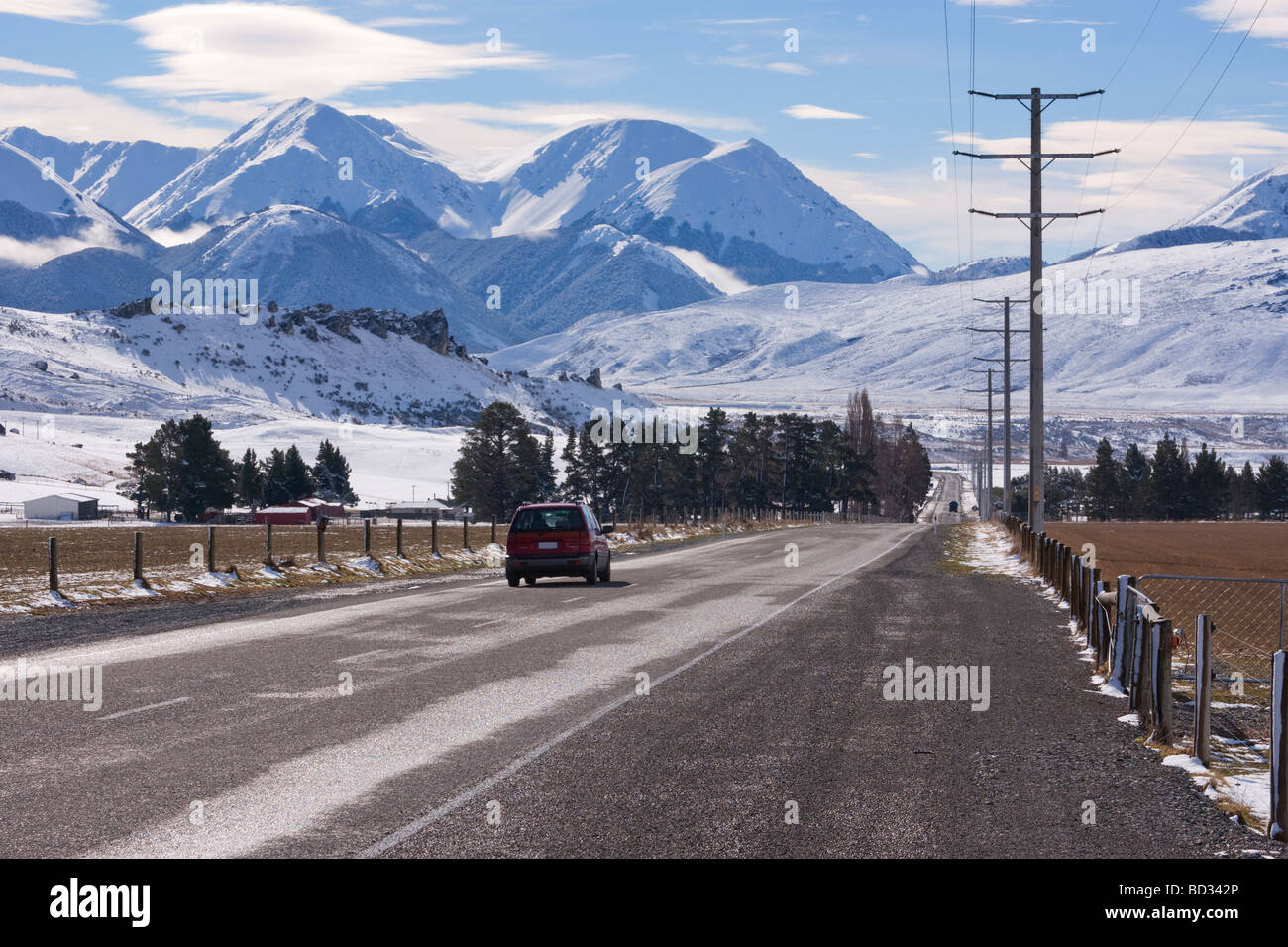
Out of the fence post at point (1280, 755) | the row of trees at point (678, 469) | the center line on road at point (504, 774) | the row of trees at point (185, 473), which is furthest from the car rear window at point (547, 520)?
the row of trees at point (185, 473)


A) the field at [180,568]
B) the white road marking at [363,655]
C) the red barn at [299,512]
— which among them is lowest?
the red barn at [299,512]

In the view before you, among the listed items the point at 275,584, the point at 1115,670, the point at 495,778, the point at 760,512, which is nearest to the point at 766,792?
the point at 495,778

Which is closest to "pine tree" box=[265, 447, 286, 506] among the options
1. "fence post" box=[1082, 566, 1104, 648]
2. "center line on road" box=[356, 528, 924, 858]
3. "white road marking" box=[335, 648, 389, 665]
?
"white road marking" box=[335, 648, 389, 665]

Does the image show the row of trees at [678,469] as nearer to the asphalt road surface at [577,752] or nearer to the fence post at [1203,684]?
the asphalt road surface at [577,752]

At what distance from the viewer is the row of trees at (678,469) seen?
415 feet

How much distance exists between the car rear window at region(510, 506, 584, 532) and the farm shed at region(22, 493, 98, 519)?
115m

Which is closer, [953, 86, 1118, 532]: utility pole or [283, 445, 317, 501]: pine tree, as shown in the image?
[953, 86, 1118, 532]: utility pole

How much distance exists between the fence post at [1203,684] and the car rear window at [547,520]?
20764 mm

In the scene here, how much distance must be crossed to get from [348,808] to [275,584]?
24481 mm

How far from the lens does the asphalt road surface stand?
8.27m

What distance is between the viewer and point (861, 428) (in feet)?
588

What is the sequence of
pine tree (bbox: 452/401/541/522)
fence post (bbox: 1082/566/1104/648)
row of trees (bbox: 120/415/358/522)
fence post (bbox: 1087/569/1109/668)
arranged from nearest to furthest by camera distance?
fence post (bbox: 1087/569/1109/668), fence post (bbox: 1082/566/1104/648), pine tree (bbox: 452/401/541/522), row of trees (bbox: 120/415/358/522)

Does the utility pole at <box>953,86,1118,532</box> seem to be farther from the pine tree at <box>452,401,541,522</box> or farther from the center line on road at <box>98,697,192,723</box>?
the pine tree at <box>452,401,541,522</box>

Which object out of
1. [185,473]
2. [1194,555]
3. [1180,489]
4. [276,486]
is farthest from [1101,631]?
[1180,489]
